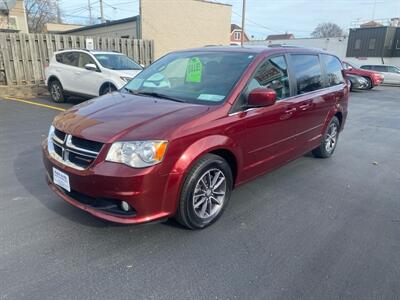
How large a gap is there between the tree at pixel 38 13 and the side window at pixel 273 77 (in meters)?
41.3

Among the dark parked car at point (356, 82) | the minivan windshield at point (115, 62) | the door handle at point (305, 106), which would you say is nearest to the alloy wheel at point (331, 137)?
the door handle at point (305, 106)

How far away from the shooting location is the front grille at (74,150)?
2729 mm

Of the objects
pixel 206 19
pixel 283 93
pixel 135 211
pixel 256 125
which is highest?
pixel 206 19

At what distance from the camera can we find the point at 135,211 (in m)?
2.73

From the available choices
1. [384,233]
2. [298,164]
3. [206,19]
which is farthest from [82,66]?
[206,19]

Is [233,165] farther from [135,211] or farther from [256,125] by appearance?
[135,211]

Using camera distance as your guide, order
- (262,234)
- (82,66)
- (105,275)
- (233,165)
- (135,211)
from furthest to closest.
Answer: (82,66) < (233,165) < (262,234) < (135,211) < (105,275)

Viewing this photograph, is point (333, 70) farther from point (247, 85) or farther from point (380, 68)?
point (380, 68)

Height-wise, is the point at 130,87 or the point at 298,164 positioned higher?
the point at 130,87

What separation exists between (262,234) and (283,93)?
5.85ft

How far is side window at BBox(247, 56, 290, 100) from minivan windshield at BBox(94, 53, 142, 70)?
21.2ft

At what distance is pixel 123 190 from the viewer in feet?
8.61

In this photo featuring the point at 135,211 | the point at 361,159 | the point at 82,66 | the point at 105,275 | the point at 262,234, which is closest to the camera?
the point at 105,275

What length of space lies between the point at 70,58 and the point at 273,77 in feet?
26.7
